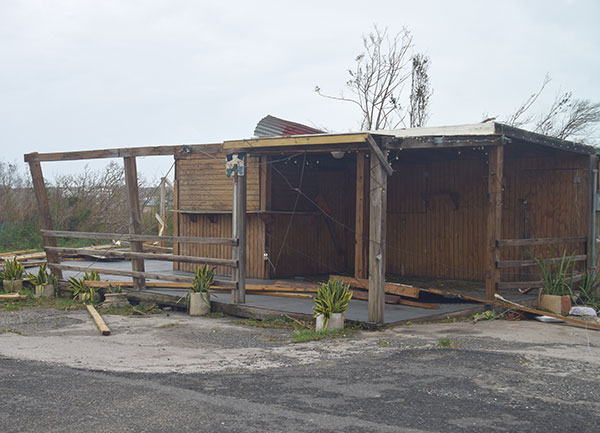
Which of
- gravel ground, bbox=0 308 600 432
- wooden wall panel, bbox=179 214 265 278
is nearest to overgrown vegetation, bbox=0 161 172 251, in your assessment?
wooden wall panel, bbox=179 214 265 278

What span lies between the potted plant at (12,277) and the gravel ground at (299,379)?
342cm

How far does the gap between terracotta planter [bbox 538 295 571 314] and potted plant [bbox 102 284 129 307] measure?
6.88 m

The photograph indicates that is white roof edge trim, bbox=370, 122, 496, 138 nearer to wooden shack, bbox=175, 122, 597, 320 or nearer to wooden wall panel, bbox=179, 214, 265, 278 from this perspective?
wooden shack, bbox=175, 122, 597, 320

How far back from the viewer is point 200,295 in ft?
34.1

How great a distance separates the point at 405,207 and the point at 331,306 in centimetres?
553

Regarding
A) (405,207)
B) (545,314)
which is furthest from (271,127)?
(545,314)

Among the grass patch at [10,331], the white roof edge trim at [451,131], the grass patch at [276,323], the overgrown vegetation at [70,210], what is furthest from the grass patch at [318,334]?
the overgrown vegetation at [70,210]

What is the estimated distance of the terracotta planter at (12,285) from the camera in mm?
12445

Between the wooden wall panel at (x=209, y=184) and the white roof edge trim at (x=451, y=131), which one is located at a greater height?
the white roof edge trim at (x=451, y=131)

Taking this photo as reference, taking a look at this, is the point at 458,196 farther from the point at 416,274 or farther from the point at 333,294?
the point at 333,294

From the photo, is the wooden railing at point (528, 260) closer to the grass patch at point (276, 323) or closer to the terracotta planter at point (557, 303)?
the terracotta planter at point (557, 303)

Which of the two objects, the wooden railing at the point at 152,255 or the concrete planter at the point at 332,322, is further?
the wooden railing at the point at 152,255

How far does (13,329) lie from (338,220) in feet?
22.9

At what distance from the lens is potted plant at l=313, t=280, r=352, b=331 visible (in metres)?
8.54
